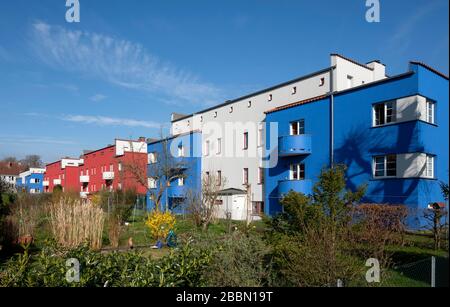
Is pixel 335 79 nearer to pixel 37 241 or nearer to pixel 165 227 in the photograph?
pixel 165 227

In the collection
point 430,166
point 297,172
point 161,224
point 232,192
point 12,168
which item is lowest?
point 161,224

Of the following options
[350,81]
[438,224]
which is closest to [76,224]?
[438,224]

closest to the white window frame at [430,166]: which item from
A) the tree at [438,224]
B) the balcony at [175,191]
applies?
the tree at [438,224]

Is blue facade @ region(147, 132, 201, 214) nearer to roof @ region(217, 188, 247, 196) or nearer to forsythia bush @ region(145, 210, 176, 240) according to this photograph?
roof @ region(217, 188, 247, 196)

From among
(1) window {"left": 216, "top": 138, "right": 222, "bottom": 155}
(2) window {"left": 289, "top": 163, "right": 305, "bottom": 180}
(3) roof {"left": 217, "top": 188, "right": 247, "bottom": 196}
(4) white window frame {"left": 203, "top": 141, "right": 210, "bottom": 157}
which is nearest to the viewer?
(2) window {"left": 289, "top": 163, "right": 305, "bottom": 180}

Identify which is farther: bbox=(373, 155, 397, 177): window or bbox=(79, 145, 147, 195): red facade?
bbox=(79, 145, 147, 195): red facade

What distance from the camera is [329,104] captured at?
21922mm

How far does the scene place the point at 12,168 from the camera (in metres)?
90.1

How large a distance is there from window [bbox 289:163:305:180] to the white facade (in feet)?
12.1

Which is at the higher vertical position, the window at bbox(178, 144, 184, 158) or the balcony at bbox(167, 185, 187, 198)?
the window at bbox(178, 144, 184, 158)

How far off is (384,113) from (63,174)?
218 feet

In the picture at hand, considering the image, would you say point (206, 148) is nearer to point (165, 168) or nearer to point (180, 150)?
point (180, 150)

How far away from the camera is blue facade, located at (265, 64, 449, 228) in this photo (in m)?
17.3

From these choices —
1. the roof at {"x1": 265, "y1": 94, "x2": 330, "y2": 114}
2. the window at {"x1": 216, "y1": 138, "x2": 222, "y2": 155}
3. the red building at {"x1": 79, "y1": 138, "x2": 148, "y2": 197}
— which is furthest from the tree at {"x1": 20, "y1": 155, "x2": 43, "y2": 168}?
the roof at {"x1": 265, "y1": 94, "x2": 330, "y2": 114}
